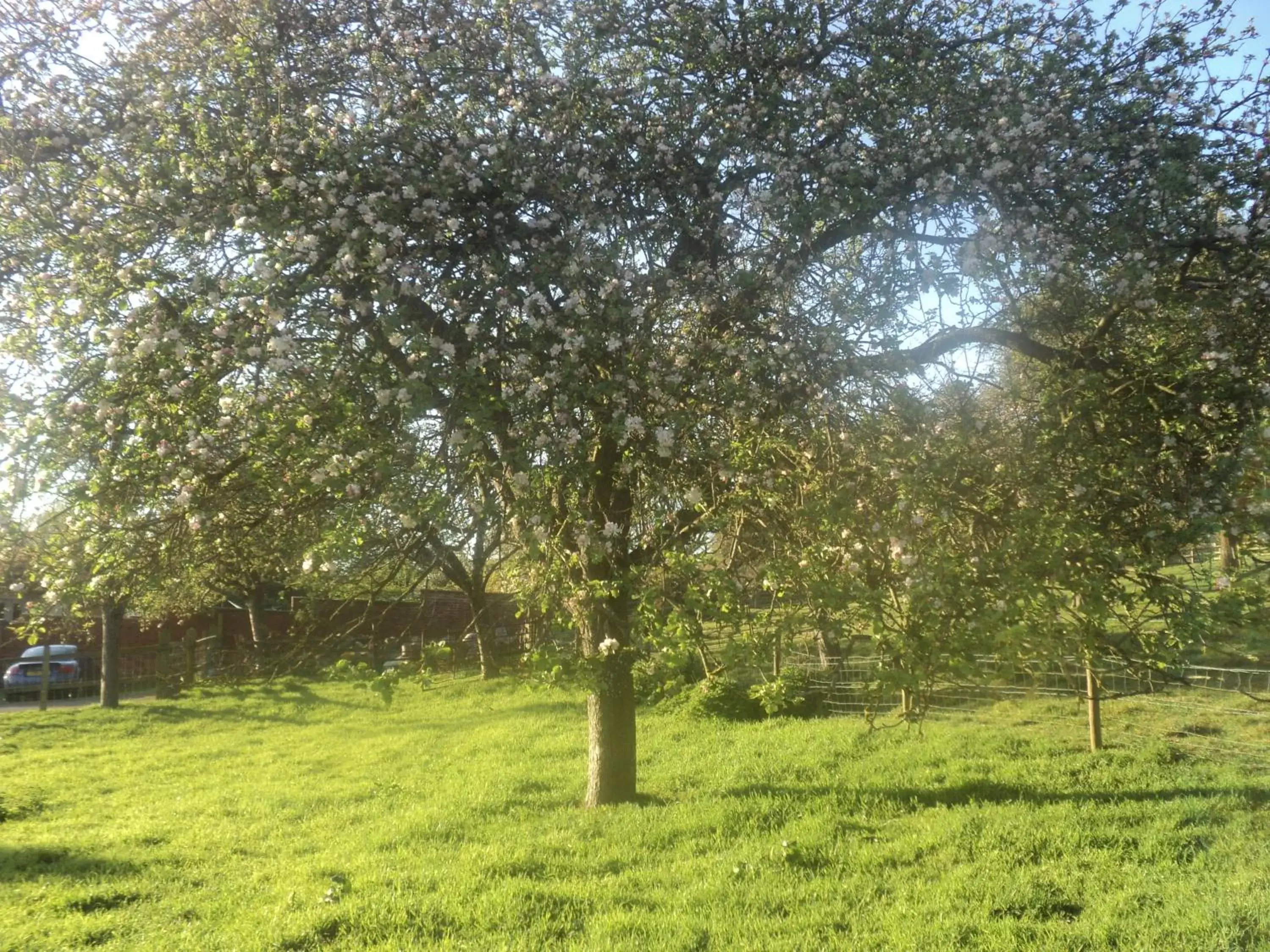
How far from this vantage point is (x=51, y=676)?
2705cm

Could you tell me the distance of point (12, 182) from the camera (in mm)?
6145

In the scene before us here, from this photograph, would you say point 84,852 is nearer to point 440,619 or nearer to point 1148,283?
point 1148,283

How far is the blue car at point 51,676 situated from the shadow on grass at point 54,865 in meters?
18.6

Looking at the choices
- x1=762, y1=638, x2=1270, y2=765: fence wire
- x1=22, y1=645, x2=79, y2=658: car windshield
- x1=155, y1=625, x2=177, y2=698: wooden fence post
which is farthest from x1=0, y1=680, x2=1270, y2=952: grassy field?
x1=22, y1=645, x2=79, y2=658: car windshield

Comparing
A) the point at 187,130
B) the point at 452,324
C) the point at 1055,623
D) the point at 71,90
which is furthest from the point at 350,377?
the point at 1055,623

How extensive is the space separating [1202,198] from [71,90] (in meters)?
8.13

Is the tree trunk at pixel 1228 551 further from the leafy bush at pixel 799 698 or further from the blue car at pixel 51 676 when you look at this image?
the blue car at pixel 51 676

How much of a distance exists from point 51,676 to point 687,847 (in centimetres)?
2613

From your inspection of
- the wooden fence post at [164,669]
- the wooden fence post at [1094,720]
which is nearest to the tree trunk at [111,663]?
the wooden fence post at [164,669]

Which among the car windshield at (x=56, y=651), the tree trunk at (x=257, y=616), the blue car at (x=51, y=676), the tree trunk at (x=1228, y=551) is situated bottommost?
Result: the blue car at (x=51, y=676)

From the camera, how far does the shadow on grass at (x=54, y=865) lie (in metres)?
8.20

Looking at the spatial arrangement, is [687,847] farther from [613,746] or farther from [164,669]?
[164,669]

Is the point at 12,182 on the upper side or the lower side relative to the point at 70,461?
upper

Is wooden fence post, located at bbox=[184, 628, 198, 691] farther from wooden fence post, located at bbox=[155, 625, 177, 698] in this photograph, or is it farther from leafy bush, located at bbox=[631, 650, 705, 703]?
leafy bush, located at bbox=[631, 650, 705, 703]
